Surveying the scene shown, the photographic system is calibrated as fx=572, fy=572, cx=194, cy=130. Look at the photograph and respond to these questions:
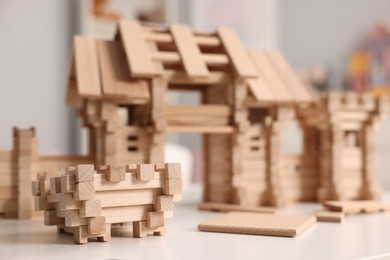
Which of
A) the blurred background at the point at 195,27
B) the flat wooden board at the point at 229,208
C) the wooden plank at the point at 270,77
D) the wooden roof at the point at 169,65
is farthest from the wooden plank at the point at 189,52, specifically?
the blurred background at the point at 195,27

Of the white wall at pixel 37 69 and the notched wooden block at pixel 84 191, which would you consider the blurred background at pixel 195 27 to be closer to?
the white wall at pixel 37 69

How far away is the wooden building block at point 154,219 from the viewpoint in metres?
1.06

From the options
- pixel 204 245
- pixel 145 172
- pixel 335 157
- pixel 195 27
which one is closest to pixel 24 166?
pixel 145 172

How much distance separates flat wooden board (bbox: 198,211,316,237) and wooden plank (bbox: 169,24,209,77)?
396mm

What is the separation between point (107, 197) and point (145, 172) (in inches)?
3.2

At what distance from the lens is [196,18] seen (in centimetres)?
315

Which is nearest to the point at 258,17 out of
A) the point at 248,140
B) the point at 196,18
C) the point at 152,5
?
the point at 196,18

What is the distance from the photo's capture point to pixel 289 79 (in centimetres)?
168

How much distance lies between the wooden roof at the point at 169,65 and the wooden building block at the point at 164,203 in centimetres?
41

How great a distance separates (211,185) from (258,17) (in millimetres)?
1748

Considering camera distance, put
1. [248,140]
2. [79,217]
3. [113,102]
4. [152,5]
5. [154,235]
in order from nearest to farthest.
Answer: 1. [79,217]
2. [154,235]
3. [113,102]
4. [248,140]
5. [152,5]

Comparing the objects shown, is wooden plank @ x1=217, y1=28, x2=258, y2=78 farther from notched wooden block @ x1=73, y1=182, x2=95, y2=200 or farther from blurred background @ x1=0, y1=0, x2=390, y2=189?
blurred background @ x1=0, y1=0, x2=390, y2=189

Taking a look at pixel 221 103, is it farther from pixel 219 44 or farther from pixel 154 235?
pixel 154 235

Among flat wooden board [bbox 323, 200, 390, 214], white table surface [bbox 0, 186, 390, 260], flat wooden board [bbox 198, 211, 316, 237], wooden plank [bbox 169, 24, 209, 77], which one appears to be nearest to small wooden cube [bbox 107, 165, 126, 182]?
white table surface [bbox 0, 186, 390, 260]
